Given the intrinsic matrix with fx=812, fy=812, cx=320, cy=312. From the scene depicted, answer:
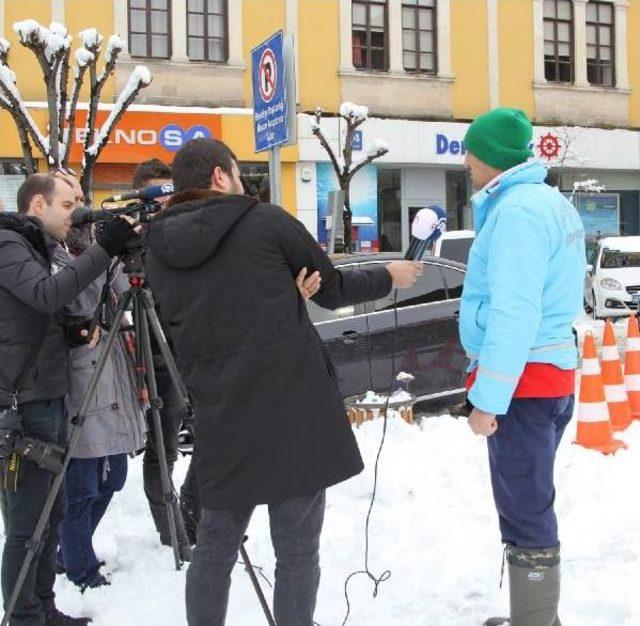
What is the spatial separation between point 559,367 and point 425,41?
1935 centimetres

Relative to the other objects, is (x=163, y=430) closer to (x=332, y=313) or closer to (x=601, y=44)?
(x=332, y=313)

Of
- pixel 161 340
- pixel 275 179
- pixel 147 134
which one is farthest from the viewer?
pixel 147 134

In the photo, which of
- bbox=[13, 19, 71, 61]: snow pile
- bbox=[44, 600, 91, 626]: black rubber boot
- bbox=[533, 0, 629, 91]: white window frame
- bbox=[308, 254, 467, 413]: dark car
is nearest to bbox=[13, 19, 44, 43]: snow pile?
bbox=[13, 19, 71, 61]: snow pile

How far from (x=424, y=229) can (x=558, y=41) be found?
70.7 feet

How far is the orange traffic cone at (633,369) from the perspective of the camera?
683 cm

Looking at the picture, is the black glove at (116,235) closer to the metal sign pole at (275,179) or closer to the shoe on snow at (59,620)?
the shoe on snow at (59,620)

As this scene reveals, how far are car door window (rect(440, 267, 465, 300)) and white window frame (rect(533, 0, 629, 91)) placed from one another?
52.6 ft

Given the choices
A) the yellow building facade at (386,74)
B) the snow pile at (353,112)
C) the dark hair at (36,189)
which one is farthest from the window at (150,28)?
the dark hair at (36,189)

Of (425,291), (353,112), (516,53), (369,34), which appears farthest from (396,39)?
(425,291)

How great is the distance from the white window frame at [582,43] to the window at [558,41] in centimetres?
16

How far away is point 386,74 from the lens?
20047 millimetres

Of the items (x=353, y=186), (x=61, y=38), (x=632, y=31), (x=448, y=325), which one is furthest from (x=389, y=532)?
(x=632, y=31)

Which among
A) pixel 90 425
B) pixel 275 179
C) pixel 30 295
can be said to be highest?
pixel 275 179

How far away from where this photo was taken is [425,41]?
20656 millimetres
